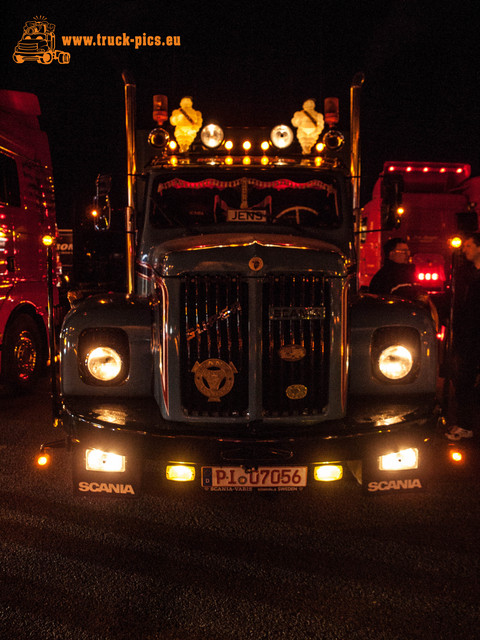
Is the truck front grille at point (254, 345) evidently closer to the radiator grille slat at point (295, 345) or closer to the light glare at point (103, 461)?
the radiator grille slat at point (295, 345)

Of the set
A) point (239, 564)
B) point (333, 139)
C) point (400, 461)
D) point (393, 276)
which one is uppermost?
point (333, 139)

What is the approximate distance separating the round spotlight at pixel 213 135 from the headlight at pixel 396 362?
Result: 8.09 feet

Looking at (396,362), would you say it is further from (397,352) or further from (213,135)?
(213,135)

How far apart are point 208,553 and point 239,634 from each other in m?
0.76

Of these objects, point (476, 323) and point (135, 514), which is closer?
point (135, 514)

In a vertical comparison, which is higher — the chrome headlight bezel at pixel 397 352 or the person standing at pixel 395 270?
the person standing at pixel 395 270

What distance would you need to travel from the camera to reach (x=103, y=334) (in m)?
3.54

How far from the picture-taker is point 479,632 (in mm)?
2648

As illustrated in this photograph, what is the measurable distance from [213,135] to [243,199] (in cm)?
66

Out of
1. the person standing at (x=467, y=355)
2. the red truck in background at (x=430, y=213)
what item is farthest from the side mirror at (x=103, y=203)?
the red truck in background at (x=430, y=213)

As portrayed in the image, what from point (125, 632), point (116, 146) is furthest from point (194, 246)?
point (116, 146)

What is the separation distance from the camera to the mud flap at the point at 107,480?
10.8 ft

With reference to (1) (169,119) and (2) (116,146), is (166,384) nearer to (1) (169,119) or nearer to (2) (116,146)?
(1) (169,119)

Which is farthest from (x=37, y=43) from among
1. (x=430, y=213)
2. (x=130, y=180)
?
(x=130, y=180)
